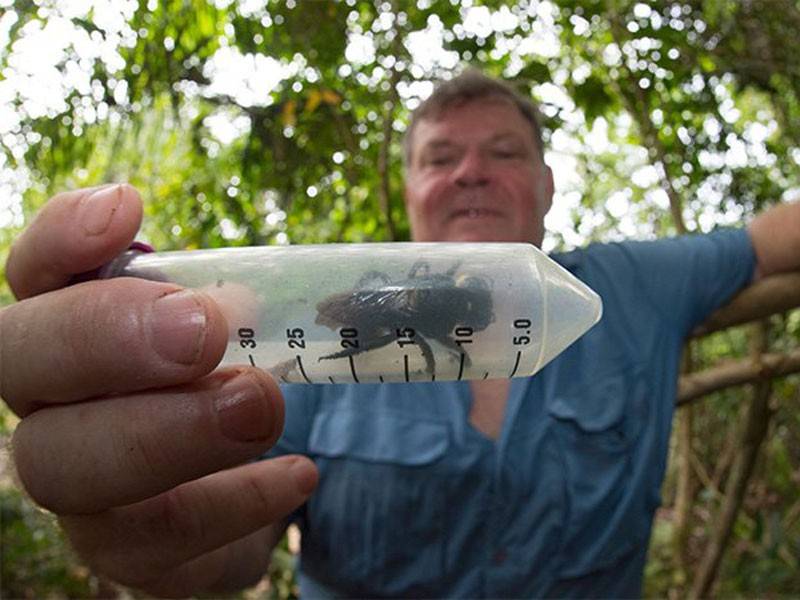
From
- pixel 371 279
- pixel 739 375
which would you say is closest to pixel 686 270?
pixel 739 375

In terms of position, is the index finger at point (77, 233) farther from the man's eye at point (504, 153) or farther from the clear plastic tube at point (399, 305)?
the man's eye at point (504, 153)

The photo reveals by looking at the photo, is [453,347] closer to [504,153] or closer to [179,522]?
[179,522]

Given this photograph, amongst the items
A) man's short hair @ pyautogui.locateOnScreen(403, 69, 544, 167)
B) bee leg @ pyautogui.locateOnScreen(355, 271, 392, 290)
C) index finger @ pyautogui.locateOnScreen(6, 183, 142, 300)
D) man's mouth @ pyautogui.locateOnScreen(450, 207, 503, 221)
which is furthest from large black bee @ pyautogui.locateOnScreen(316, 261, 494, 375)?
man's short hair @ pyautogui.locateOnScreen(403, 69, 544, 167)

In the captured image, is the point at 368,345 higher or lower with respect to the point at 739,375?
higher

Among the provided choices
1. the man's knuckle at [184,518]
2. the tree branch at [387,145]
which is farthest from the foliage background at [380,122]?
the man's knuckle at [184,518]

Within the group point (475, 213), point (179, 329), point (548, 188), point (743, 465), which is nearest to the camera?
point (179, 329)

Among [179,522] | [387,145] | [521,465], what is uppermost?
[387,145]
